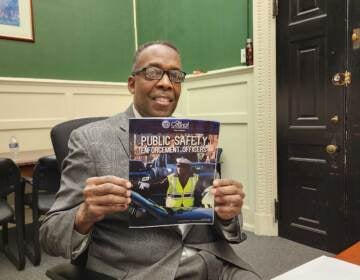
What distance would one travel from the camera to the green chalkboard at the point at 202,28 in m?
2.96

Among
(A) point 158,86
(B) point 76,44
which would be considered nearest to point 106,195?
(A) point 158,86

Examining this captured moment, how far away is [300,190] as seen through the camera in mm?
2586

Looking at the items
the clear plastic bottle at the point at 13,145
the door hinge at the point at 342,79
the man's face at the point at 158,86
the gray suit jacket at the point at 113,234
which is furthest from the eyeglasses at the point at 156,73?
the clear plastic bottle at the point at 13,145

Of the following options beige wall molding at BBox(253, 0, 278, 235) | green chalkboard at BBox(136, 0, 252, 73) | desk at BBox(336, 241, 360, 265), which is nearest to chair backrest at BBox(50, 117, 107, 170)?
desk at BBox(336, 241, 360, 265)

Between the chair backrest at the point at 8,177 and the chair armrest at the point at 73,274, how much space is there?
4.67 feet

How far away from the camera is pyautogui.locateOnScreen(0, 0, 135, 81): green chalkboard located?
10.6ft

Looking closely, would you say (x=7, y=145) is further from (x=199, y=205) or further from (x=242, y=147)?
(x=199, y=205)

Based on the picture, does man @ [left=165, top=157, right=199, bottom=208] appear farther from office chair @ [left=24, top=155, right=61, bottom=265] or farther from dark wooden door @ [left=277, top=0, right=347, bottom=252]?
dark wooden door @ [left=277, top=0, right=347, bottom=252]

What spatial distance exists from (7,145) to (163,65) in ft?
8.20

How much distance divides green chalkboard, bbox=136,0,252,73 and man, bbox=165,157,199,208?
7.46ft

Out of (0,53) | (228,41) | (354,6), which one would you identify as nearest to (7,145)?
(0,53)

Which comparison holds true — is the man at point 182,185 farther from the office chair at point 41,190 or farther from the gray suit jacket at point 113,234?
the office chair at point 41,190

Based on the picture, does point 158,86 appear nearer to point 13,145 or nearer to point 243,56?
point 243,56

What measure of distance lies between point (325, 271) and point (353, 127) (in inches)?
67.5
